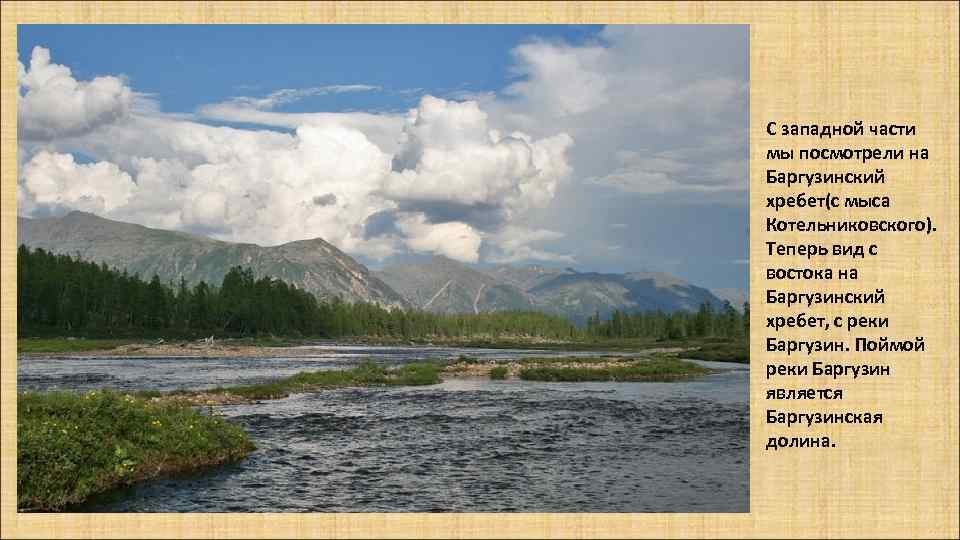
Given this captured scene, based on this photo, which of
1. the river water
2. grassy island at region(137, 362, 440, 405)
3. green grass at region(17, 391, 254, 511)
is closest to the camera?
green grass at region(17, 391, 254, 511)

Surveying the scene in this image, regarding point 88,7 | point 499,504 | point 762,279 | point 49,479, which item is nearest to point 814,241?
point 762,279

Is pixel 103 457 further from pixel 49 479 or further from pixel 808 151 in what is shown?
pixel 808 151

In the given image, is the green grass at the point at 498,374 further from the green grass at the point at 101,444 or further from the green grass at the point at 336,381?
the green grass at the point at 101,444

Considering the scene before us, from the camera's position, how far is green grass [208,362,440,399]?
5594 centimetres

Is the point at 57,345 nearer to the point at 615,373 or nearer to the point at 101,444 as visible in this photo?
the point at 615,373

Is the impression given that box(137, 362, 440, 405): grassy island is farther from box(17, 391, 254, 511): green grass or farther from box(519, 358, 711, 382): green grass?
box(17, 391, 254, 511): green grass

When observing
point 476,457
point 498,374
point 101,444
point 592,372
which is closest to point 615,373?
point 592,372

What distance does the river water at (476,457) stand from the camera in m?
25.1

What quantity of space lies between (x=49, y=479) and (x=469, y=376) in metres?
60.1

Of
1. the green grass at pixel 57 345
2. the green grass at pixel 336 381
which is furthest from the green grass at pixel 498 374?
the green grass at pixel 57 345

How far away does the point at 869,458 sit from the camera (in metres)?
17.0

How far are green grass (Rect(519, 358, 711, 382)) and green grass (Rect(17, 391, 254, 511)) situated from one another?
162 ft

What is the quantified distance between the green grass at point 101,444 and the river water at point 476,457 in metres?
0.93

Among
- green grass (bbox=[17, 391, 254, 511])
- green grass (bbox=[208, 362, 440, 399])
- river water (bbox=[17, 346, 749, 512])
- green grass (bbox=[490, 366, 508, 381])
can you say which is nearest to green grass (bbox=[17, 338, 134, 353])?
river water (bbox=[17, 346, 749, 512])
